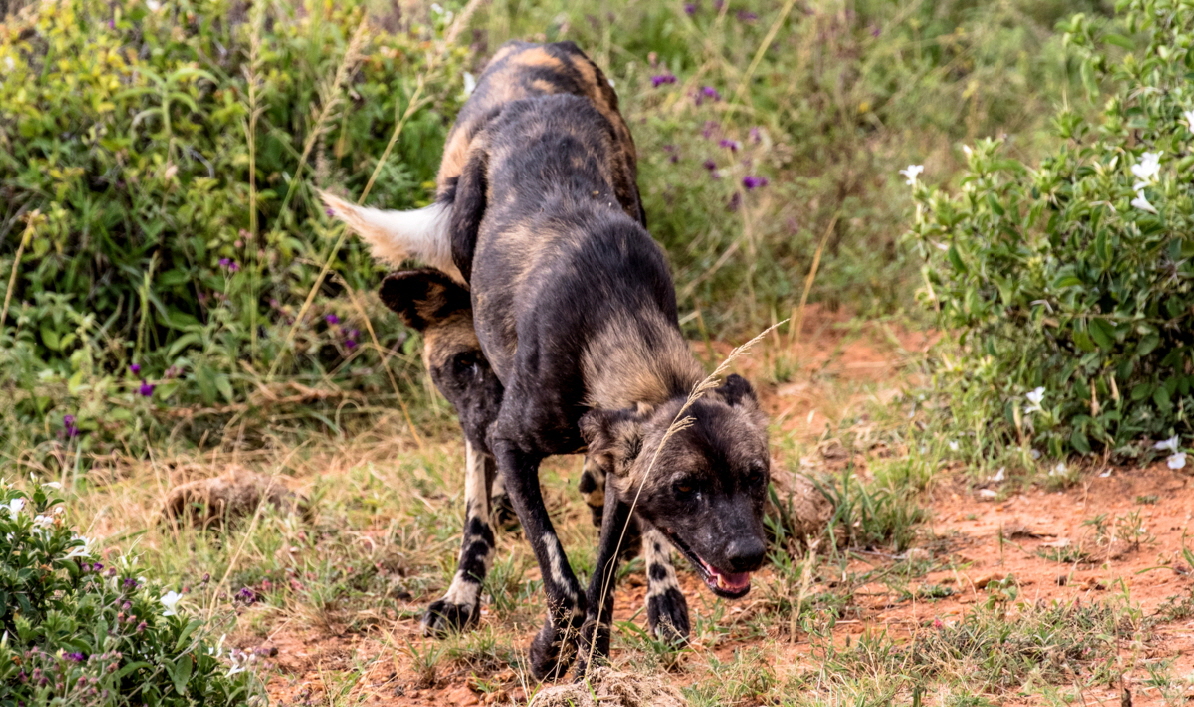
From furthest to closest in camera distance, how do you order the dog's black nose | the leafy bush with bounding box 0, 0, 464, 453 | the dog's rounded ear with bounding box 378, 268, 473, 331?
1. the leafy bush with bounding box 0, 0, 464, 453
2. the dog's rounded ear with bounding box 378, 268, 473, 331
3. the dog's black nose

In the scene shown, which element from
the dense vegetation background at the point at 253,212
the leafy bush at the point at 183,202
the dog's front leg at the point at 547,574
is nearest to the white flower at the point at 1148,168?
the dense vegetation background at the point at 253,212

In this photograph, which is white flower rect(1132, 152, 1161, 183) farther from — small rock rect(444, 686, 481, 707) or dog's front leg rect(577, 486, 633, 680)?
small rock rect(444, 686, 481, 707)

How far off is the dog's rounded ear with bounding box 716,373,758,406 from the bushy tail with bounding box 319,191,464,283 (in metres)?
1.42

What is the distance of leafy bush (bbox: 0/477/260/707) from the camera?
2523mm

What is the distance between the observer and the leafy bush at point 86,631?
2.52 m

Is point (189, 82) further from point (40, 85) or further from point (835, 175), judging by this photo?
point (835, 175)

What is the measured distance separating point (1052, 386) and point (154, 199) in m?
4.20

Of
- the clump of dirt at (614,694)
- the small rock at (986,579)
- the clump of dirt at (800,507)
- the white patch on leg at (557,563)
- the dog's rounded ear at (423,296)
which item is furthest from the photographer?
the dog's rounded ear at (423,296)

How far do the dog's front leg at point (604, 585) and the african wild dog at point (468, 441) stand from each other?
271mm

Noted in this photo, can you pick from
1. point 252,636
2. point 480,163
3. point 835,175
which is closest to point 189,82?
point 480,163

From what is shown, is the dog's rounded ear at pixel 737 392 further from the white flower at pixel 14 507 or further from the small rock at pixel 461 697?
the white flower at pixel 14 507

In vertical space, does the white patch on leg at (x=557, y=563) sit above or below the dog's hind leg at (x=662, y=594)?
above

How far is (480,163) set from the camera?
4.61 metres

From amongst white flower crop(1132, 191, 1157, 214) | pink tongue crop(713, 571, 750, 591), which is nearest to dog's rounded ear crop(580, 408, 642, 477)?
pink tongue crop(713, 571, 750, 591)
